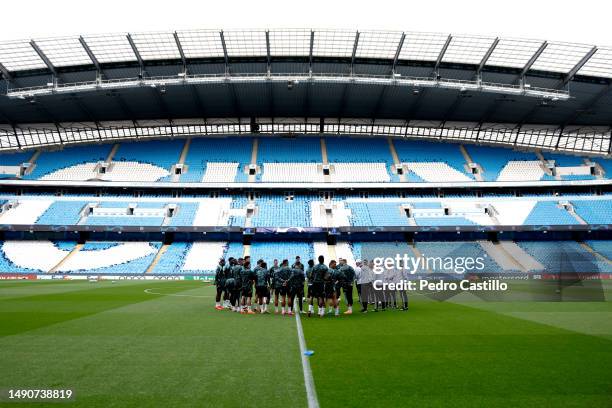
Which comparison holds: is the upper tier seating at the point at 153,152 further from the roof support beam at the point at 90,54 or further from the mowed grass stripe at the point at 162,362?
the mowed grass stripe at the point at 162,362

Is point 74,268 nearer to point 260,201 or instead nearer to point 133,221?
point 133,221

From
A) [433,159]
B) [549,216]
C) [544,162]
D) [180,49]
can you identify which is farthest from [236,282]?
[544,162]

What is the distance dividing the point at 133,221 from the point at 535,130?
50046mm

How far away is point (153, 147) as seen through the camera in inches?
2151

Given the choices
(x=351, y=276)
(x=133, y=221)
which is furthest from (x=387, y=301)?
(x=133, y=221)

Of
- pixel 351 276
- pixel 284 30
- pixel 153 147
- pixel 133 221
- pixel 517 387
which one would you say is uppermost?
pixel 284 30

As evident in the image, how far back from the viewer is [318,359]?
25.8 feet

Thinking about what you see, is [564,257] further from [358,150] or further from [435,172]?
[358,150]

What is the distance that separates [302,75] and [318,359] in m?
37.2

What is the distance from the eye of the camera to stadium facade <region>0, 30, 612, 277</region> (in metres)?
39.3

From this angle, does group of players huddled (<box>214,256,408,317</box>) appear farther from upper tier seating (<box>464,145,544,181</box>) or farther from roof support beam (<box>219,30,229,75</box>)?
upper tier seating (<box>464,145,544,181</box>)

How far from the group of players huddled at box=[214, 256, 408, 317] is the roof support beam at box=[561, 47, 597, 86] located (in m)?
33.4

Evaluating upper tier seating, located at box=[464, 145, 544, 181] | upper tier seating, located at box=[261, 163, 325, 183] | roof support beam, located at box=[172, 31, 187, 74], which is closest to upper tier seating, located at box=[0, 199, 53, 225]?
roof support beam, located at box=[172, 31, 187, 74]

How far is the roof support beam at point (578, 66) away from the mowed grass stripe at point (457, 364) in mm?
34314
